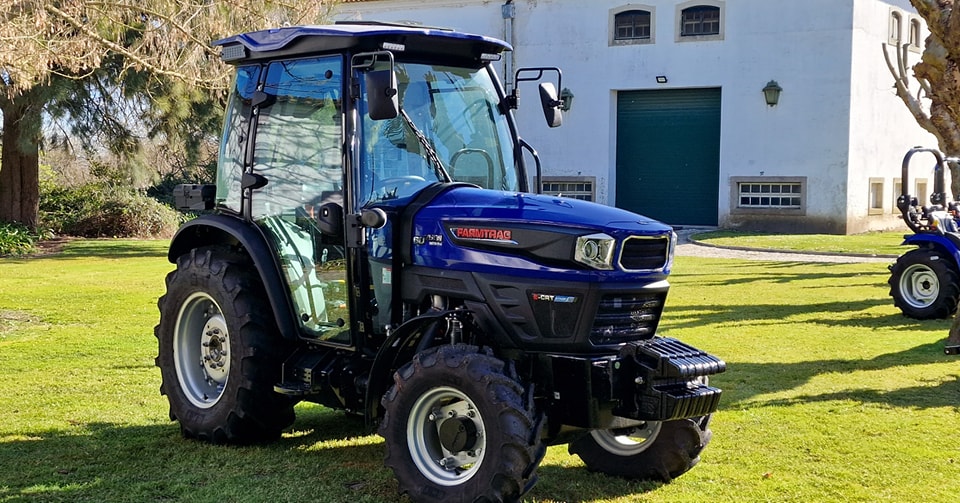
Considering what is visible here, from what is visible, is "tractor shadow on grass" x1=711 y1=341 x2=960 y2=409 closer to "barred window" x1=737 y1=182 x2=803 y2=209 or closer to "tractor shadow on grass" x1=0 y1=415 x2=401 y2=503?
"tractor shadow on grass" x1=0 y1=415 x2=401 y2=503

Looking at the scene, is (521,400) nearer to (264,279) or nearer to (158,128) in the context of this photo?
(264,279)

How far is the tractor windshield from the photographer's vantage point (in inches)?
237

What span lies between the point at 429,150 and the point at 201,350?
2.12m

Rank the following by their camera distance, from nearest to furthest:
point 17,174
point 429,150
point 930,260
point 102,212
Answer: point 429,150, point 930,260, point 17,174, point 102,212

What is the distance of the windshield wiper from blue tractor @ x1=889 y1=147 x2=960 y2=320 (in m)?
8.06

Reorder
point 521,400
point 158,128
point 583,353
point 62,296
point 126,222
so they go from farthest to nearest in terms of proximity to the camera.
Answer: point 126,222, point 158,128, point 62,296, point 583,353, point 521,400

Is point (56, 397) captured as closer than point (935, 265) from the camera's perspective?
Yes

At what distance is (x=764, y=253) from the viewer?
23188 millimetres

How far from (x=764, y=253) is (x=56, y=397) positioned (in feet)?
58.0

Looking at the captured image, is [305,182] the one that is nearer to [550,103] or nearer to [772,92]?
[550,103]

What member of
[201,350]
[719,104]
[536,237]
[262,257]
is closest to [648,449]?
[536,237]

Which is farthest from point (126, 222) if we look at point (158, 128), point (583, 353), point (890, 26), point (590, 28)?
point (583, 353)

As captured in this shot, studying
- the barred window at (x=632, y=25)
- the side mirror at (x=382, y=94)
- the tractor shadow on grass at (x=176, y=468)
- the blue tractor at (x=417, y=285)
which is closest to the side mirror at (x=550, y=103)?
the blue tractor at (x=417, y=285)

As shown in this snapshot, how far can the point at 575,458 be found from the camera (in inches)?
257
